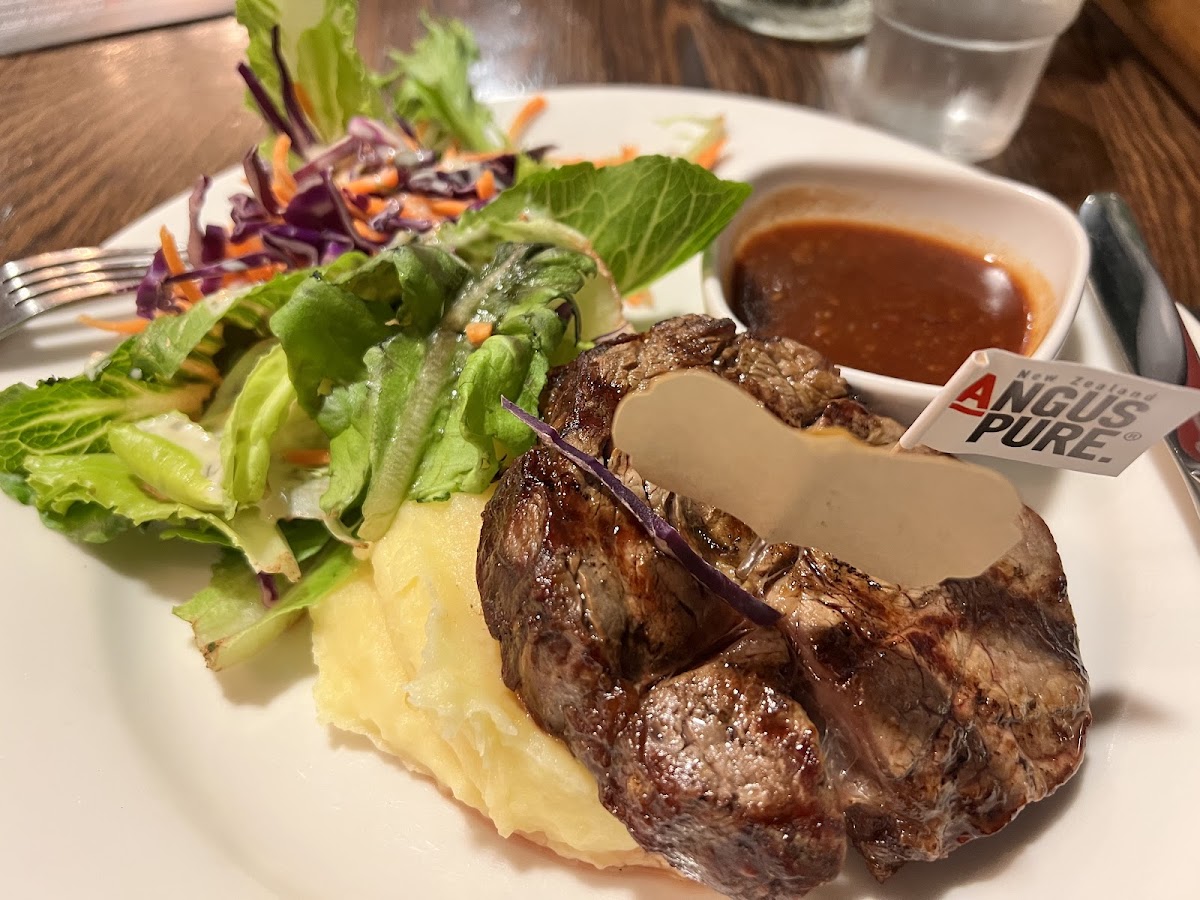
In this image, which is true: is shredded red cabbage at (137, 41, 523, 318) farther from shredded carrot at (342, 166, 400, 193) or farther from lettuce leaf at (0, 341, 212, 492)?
lettuce leaf at (0, 341, 212, 492)

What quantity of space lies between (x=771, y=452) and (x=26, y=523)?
242 cm

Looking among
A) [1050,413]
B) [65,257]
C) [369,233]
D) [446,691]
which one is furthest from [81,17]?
[1050,413]

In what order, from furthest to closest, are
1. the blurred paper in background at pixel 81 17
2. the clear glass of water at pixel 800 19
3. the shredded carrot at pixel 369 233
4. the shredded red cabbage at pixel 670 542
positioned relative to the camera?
the clear glass of water at pixel 800 19 < the blurred paper in background at pixel 81 17 < the shredded carrot at pixel 369 233 < the shredded red cabbage at pixel 670 542

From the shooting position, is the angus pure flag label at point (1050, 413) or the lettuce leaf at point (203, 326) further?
the lettuce leaf at point (203, 326)

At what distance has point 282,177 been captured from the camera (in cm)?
368

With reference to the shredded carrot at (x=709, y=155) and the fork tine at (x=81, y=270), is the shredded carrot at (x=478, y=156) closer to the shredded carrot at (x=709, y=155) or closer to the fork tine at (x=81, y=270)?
the shredded carrot at (x=709, y=155)

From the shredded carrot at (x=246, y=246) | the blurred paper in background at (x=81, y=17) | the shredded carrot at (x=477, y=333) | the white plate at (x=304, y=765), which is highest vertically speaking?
the blurred paper in background at (x=81, y=17)

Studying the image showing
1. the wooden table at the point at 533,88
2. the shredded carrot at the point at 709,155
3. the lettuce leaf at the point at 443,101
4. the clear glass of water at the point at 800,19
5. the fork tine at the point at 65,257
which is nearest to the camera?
the fork tine at the point at 65,257

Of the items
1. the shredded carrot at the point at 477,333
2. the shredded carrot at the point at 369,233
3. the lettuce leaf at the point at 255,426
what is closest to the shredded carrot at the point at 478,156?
the shredded carrot at the point at 369,233

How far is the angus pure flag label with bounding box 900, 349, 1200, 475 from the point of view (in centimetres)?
165

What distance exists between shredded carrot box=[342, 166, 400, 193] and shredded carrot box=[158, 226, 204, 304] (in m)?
0.76

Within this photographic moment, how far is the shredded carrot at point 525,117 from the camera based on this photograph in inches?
171

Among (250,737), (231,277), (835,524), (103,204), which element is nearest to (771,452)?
(835,524)

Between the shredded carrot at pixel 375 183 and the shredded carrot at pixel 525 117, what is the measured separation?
0.79 meters
